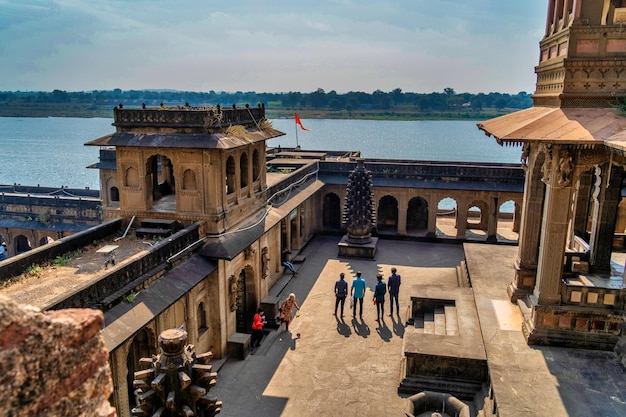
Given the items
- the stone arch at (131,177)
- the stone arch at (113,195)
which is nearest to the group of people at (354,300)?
the stone arch at (131,177)

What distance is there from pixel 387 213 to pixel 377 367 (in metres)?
18.4

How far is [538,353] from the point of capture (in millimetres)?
12922

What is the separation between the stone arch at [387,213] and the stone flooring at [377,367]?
387 inches

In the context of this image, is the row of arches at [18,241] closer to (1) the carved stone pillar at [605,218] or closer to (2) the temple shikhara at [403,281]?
(2) the temple shikhara at [403,281]

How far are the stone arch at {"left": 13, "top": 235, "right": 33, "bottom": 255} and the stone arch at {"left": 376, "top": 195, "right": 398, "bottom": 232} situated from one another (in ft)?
75.0

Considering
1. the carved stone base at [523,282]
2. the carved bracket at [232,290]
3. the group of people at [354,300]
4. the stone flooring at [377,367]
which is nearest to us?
the stone flooring at [377,367]

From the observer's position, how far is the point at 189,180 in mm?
16922

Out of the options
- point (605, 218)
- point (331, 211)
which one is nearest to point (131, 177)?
point (605, 218)

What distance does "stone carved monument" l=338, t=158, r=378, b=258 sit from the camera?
27.6m

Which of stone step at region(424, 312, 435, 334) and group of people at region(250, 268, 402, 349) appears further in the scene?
group of people at region(250, 268, 402, 349)

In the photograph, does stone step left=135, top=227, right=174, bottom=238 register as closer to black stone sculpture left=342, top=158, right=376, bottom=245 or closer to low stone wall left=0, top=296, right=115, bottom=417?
low stone wall left=0, top=296, right=115, bottom=417

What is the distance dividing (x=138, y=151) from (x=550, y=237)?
12.5 metres

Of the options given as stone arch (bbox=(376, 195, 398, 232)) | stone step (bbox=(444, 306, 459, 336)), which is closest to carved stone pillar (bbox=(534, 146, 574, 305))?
stone step (bbox=(444, 306, 459, 336))

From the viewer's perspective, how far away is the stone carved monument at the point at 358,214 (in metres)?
27.6
